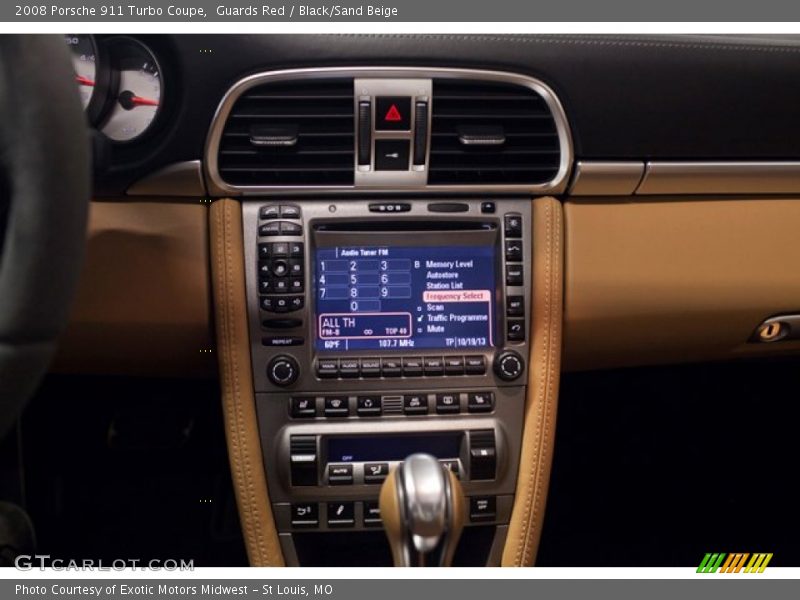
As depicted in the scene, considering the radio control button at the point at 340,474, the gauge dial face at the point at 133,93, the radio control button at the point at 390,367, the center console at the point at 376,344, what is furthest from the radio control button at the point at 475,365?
the gauge dial face at the point at 133,93

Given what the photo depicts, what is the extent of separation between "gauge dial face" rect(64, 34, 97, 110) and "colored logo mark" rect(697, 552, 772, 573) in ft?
4.48

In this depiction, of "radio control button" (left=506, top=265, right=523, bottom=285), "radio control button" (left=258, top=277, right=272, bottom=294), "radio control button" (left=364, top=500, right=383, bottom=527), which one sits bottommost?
"radio control button" (left=364, top=500, right=383, bottom=527)

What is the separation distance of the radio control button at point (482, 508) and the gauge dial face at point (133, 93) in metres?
0.76

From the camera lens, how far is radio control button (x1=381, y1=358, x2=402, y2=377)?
4.54 ft

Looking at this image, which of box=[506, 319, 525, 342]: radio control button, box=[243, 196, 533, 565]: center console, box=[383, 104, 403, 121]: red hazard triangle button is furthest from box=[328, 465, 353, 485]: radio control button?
box=[383, 104, 403, 121]: red hazard triangle button

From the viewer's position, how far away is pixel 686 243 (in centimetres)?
142

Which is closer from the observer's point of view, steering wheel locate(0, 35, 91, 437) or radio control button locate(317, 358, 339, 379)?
steering wheel locate(0, 35, 91, 437)

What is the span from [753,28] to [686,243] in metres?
0.33

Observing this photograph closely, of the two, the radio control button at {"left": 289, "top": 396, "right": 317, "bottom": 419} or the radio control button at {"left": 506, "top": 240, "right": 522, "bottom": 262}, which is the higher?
the radio control button at {"left": 506, "top": 240, "right": 522, "bottom": 262}

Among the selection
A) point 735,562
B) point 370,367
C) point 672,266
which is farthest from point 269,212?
point 735,562

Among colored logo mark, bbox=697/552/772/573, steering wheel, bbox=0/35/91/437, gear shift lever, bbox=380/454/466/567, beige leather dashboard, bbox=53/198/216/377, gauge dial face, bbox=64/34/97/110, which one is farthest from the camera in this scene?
colored logo mark, bbox=697/552/772/573

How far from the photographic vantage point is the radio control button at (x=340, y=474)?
140 centimetres

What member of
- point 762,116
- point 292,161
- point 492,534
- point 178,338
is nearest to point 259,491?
point 178,338

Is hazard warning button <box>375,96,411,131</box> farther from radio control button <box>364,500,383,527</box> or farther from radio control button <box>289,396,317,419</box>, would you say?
radio control button <box>364,500,383,527</box>
